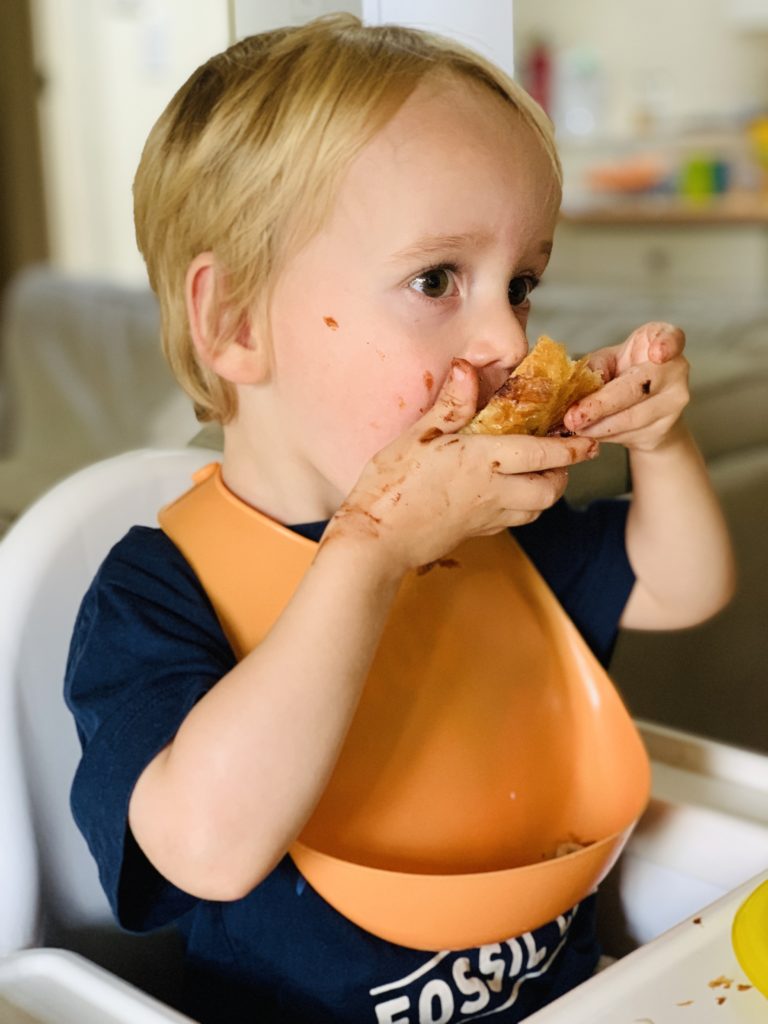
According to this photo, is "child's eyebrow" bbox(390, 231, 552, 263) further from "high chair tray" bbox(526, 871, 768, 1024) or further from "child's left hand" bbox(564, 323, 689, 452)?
"high chair tray" bbox(526, 871, 768, 1024)

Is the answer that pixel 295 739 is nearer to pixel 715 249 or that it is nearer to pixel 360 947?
pixel 360 947

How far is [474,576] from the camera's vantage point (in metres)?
0.78

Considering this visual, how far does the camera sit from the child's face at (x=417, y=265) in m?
0.63

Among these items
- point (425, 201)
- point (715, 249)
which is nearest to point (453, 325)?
point (425, 201)

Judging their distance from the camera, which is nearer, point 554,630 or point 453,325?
point 453,325

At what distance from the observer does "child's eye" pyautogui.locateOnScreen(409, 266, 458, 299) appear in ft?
2.09

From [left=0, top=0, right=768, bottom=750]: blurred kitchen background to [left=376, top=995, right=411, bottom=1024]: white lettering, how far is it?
1.24ft

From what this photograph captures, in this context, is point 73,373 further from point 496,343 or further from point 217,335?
point 496,343

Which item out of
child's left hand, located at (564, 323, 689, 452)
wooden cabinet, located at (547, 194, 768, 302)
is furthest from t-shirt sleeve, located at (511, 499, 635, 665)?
wooden cabinet, located at (547, 194, 768, 302)

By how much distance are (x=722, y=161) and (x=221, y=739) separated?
421cm

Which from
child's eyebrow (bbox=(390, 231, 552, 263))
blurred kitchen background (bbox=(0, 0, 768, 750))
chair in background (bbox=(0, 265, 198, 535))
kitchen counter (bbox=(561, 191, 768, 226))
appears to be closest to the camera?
child's eyebrow (bbox=(390, 231, 552, 263))

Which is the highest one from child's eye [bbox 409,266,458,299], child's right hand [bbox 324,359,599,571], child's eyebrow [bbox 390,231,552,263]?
child's eyebrow [bbox 390,231,552,263]

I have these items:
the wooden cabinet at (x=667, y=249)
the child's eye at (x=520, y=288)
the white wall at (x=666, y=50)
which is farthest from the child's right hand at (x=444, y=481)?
the white wall at (x=666, y=50)

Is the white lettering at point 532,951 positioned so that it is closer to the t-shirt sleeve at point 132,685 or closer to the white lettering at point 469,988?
the white lettering at point 469,988
